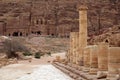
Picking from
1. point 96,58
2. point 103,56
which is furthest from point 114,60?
point 96,58

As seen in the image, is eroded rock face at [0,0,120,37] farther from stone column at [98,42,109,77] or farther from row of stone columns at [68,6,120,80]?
stone column at [98,42,109,77]

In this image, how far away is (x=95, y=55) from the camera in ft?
71.5

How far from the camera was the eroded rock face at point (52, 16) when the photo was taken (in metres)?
85.4

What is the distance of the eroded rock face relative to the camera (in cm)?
8538

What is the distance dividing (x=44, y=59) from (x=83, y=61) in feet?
71.0

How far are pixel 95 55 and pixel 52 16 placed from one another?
224ft

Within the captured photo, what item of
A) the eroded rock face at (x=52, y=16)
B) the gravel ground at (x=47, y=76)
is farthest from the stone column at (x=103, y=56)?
the eroded rock face at (x=52, y=16)

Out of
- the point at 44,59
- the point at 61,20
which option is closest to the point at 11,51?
the point at 44,59

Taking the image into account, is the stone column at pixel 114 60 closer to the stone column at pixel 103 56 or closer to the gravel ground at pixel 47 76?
the stone column at pixel 103 56

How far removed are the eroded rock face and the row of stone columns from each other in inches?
1992

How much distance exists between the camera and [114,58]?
1628 centimetres

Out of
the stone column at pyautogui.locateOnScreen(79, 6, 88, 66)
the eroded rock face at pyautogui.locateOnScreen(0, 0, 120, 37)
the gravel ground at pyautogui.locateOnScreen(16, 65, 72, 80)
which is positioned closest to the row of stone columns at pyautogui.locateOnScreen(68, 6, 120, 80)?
the stone column at pyautogui.locateOnScreen(79, 6, 88, 66)

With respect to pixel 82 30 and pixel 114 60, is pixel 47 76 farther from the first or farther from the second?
pixel 114 60

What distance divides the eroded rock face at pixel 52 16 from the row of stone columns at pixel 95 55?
166ft
